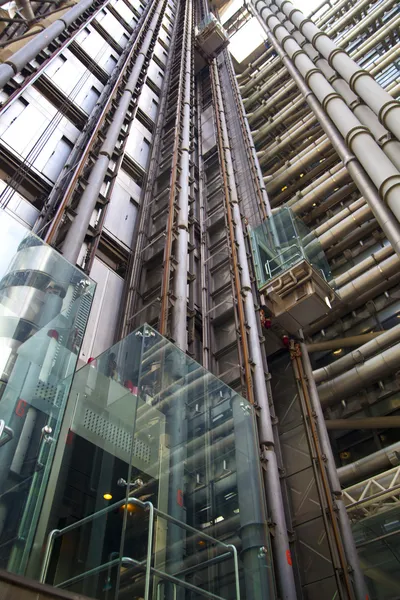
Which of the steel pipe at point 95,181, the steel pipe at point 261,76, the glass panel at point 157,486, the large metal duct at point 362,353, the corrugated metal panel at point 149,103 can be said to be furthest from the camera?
the steel pipe at point 261,76

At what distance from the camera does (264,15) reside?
776 inches

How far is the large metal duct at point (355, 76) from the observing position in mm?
9828

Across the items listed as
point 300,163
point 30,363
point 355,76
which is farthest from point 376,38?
point 30,363

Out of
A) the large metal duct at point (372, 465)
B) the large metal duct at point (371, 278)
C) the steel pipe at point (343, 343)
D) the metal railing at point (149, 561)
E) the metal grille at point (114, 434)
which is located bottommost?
the metal railing at point (149, 561)

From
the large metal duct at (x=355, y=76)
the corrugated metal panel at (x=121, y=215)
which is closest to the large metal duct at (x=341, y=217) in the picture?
the large metal duct at (x=355, y=76)

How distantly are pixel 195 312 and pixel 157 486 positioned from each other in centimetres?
726

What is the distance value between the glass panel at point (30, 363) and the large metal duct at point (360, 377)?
397 inches

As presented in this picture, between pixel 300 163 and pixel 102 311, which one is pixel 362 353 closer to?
pixel 102 311

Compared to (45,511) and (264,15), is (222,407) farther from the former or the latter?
(264,15)

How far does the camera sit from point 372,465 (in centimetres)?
1254

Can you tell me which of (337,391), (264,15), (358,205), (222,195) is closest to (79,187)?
(222,195)

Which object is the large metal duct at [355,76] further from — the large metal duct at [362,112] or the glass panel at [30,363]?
the glass panel at [30,363]

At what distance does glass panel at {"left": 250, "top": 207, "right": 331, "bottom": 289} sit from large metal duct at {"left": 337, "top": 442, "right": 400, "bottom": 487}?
469 centimetres

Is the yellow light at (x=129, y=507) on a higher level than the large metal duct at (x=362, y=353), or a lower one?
lower
